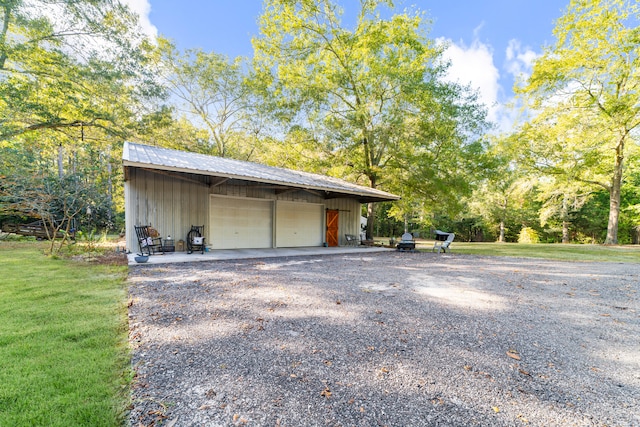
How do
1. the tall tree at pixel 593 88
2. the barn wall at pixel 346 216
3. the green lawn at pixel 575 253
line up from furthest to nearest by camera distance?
the tall tree at pixel 593 88
the barn wall at pixel 346 216
the green lawn at pixel 575 253

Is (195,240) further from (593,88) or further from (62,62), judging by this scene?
(593,88)

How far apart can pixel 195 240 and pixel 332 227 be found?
623cm

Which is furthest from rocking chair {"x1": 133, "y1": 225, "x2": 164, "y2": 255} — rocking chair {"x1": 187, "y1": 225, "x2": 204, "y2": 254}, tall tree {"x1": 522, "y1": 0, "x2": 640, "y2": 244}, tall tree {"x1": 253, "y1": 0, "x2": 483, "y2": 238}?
tall tree {"x1": 522, "y1": 0, "x2": 640, "y2": 244}

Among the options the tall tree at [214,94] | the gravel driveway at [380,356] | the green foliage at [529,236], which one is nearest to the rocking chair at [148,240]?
the gravel driveway at [380,356]

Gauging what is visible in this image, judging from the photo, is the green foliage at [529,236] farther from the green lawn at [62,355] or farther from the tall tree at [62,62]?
the tall tree at [62,62]

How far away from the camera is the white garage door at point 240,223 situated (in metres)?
9.38

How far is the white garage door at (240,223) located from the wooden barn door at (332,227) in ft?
9.67

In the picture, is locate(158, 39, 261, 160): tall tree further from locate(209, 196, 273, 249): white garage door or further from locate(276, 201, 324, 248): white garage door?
locate(209, 196, 273, 249): white garage door

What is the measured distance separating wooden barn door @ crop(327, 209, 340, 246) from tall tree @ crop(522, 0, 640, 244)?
43.5 ft

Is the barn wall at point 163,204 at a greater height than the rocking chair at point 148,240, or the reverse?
the barn wall at point 163,204

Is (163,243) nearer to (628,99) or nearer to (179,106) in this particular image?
(179,106)

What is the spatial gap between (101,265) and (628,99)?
22.3 meters

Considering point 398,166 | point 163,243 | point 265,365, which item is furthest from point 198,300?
point 398,166

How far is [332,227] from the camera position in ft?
41.6
